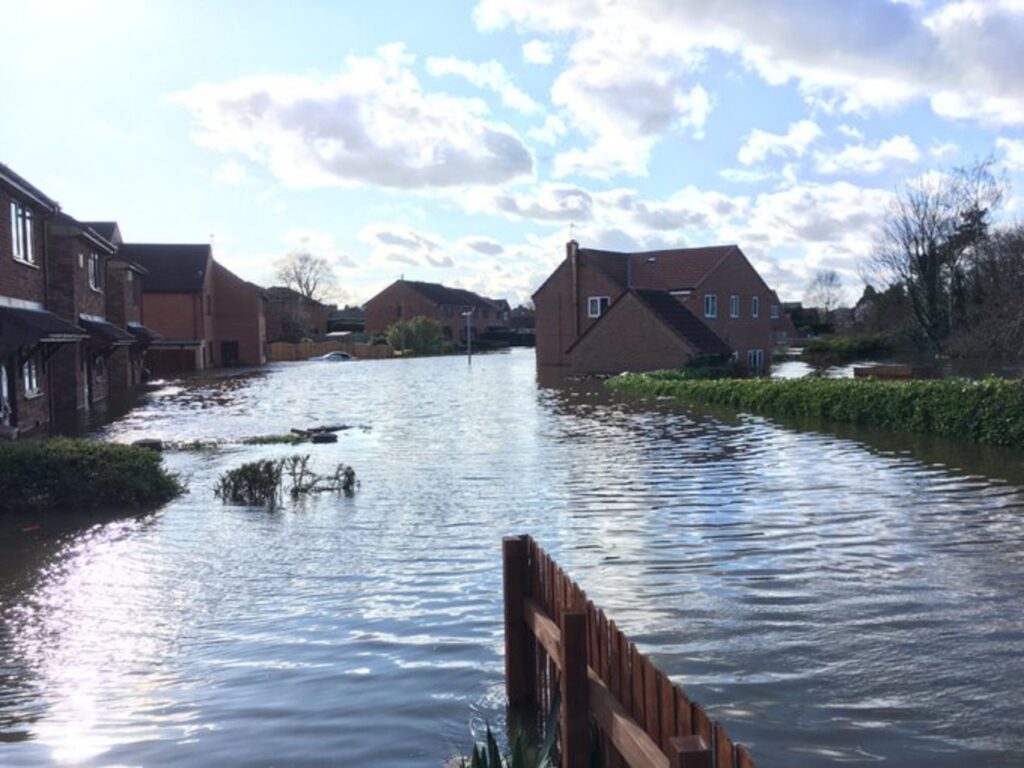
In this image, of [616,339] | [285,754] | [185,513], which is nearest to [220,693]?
[285,754]

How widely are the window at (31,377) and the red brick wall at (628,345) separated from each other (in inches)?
1105

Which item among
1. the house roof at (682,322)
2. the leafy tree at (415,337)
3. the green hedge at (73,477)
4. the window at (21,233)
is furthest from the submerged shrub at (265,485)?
the leafy tree at (415,337)

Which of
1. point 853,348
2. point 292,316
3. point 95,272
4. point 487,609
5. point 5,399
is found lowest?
point 487,609

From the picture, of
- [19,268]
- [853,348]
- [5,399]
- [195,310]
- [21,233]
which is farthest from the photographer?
[853,348]

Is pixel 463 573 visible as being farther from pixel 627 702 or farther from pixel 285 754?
pixel 627 702

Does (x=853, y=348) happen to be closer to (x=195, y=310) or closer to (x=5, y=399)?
(x=195, y=310)

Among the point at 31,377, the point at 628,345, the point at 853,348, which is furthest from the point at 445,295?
the point at 31,377

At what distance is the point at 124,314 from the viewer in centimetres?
4016

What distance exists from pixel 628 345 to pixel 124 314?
2319 cm

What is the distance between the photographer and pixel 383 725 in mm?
5750

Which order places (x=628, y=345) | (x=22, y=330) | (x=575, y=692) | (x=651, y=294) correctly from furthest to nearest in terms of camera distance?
(x=651, y=294)
(x=628, y=345)
(x=22, y=330)
(x=575, y=692)

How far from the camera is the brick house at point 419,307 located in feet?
370

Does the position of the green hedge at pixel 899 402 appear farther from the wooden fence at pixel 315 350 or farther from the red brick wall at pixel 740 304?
the wooden fence at pixel 315 350

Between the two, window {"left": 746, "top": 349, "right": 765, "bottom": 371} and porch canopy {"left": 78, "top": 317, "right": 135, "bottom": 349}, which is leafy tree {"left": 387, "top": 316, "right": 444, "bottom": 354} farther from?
porch canopy {"left": 78, "top": 317, "right": 135, "bottom": 349}
